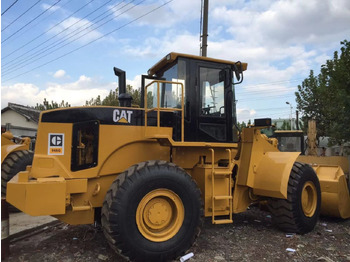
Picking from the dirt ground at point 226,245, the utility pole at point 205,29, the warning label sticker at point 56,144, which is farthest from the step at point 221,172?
the utility pole at point 205,29

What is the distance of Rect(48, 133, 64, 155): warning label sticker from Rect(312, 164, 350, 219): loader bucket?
16.2 ft

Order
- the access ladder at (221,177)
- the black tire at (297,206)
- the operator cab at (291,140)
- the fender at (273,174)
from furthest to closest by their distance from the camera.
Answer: the operator cab at (291,140) → the black tire at (297,206) → the fender at (273,174) → the access ladder at (221,177)

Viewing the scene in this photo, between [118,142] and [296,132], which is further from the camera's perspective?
[296,132]

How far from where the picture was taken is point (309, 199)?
18.8 ft

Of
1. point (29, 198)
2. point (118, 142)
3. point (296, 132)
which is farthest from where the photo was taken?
point (296, 132)

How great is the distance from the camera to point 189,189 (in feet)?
13.7

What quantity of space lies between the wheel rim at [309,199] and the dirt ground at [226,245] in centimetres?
37

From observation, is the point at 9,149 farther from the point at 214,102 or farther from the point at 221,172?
the point at 221,172

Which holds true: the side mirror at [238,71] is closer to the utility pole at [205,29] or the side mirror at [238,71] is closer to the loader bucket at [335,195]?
the loader bucket at [335,195]

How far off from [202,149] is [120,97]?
153 centimetres

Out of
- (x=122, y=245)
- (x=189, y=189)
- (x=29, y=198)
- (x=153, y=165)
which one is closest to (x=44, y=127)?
(x=29, y=198)

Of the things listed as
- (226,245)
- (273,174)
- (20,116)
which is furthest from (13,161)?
(20,116)

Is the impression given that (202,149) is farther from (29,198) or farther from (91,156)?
(29,198)

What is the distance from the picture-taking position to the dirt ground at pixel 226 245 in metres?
4.21
